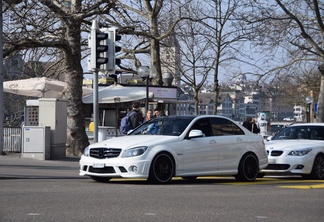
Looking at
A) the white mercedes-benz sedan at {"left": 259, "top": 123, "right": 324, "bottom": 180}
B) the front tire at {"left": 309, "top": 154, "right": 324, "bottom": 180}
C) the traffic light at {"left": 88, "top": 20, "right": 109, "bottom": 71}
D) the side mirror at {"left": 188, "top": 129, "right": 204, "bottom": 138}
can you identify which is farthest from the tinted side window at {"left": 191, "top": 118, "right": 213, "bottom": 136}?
the traffic light at {"left": 88, "top": 20, "right": 109, "bottom": 71}

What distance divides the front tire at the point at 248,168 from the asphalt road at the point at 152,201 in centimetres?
45

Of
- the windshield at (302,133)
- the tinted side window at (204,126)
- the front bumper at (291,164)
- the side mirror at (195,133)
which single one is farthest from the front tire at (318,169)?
the side mirror at (195,133)

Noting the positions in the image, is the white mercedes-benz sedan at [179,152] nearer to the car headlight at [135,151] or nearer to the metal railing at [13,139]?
the car headlight at [135,151]

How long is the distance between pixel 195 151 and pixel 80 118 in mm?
10320

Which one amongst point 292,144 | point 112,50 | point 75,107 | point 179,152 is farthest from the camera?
point 75,107

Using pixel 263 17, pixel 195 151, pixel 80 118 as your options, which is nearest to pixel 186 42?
pixel 263 17

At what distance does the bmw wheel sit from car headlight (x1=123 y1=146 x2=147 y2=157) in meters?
0.29

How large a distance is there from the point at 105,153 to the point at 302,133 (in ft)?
22.7

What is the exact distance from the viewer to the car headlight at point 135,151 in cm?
1418

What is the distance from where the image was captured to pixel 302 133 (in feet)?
63.8

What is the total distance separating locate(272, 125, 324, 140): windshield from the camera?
19.2 m

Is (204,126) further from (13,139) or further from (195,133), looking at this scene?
(13,139)

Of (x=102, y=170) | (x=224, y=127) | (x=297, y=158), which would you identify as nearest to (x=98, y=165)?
(x=102, y=170)

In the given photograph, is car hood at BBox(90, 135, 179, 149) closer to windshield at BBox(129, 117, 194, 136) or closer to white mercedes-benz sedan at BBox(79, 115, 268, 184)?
white mercedes-benz sedan at BBox(79, 115, 268, 184)
